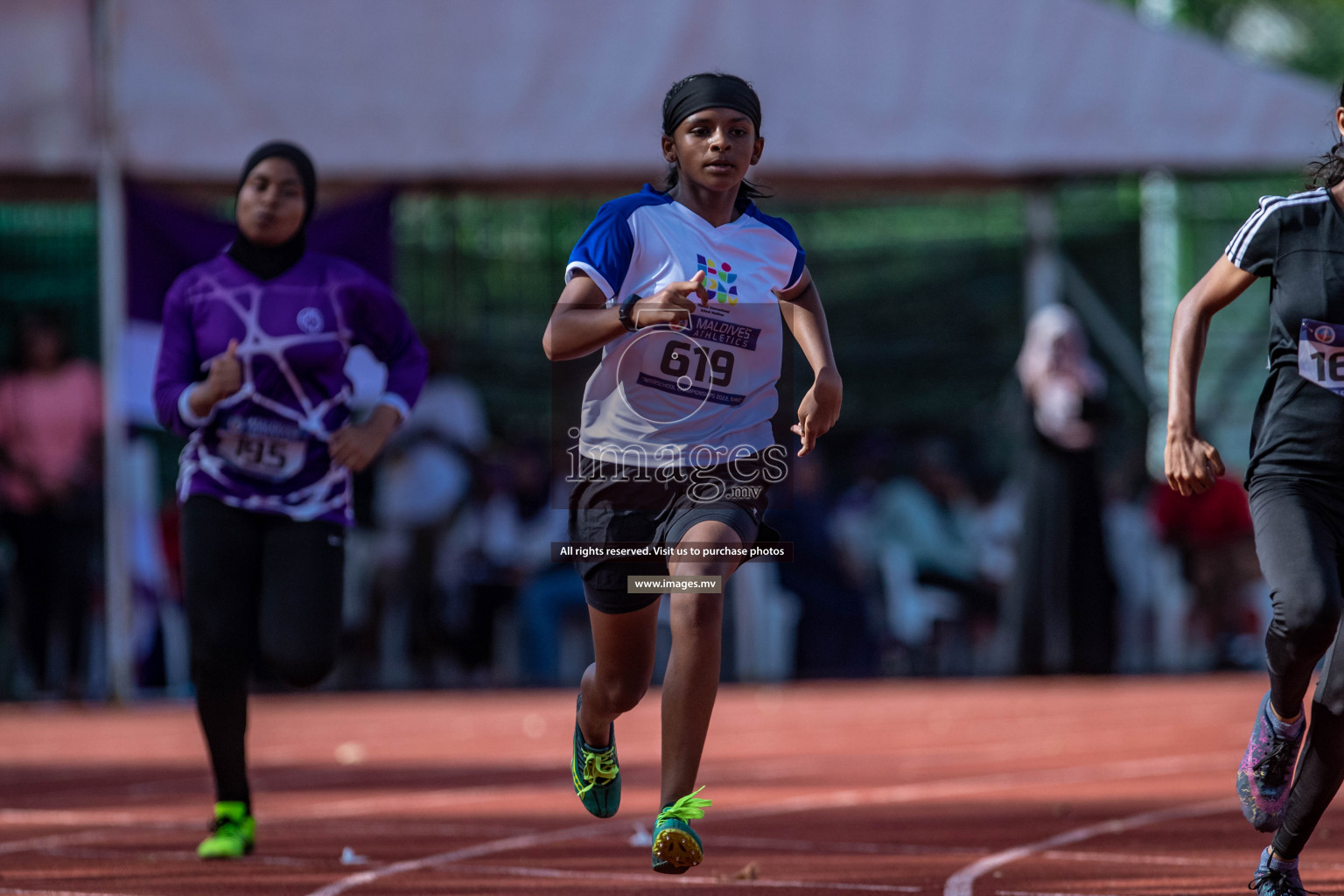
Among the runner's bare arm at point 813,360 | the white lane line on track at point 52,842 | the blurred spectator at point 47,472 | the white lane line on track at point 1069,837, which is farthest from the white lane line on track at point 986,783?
the blurred spectator at point 47,472

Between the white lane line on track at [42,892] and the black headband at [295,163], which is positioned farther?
the black headband at [295,163]

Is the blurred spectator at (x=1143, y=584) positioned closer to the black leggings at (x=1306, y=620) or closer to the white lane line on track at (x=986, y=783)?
the white lane line on track at (x=986, y=783)

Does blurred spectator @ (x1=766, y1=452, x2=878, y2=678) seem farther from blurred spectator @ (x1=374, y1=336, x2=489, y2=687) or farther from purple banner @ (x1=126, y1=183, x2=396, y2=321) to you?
purple banner @ (x1=126, y1=183, x2=396, y2=321)

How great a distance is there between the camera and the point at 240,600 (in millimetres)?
6074

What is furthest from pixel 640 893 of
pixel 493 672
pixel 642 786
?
pixel 493 672

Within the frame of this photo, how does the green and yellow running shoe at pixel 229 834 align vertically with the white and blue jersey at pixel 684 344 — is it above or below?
below

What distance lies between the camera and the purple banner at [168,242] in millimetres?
13039

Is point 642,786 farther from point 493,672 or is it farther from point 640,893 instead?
point 493,672

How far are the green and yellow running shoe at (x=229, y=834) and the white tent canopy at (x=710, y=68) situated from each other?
7.72 m

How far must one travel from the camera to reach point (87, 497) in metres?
13.2

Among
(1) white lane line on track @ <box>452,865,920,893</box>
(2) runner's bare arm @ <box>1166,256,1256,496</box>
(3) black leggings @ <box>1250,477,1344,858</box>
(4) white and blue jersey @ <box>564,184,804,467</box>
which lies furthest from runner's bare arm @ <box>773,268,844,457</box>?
(1) white lane line on track @ <box>452,865,920,893</box>

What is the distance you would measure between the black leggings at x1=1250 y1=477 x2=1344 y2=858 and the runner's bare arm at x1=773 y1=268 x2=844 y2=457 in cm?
110

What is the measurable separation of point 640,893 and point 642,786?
9.68 feet

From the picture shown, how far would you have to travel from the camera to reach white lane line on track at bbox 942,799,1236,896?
212 inches
